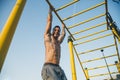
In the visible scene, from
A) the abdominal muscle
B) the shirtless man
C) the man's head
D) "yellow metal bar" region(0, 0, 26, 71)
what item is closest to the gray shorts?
the shirtless man

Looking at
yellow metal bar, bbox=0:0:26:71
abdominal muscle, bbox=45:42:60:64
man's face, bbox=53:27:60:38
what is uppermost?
man's face, bbox=53:27:60:38

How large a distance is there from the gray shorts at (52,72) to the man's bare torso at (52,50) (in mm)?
125

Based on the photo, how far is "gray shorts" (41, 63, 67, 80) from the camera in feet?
9.06

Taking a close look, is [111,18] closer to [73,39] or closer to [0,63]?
[73,39]

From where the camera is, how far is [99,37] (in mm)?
4504

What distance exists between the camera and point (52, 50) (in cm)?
318

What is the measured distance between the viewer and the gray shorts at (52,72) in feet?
9.06

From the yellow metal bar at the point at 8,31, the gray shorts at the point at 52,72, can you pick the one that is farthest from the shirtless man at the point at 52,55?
the yellow metal bar at the point at 8,31

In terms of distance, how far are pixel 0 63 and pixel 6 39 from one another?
250mm

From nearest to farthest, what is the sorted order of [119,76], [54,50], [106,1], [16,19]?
[16,19], [54,50], [106,1], [119,76]

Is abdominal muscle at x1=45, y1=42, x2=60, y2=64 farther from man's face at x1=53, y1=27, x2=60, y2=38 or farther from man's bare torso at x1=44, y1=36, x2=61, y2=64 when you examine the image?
man's face at x1=53, y1=27, x2=60, y2=38

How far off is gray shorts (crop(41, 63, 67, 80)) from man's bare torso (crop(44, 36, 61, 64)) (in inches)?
4.9

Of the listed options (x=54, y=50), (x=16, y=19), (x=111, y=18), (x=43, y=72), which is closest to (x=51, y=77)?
(x=43, y=72)

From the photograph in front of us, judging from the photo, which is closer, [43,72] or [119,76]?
[43,72]
